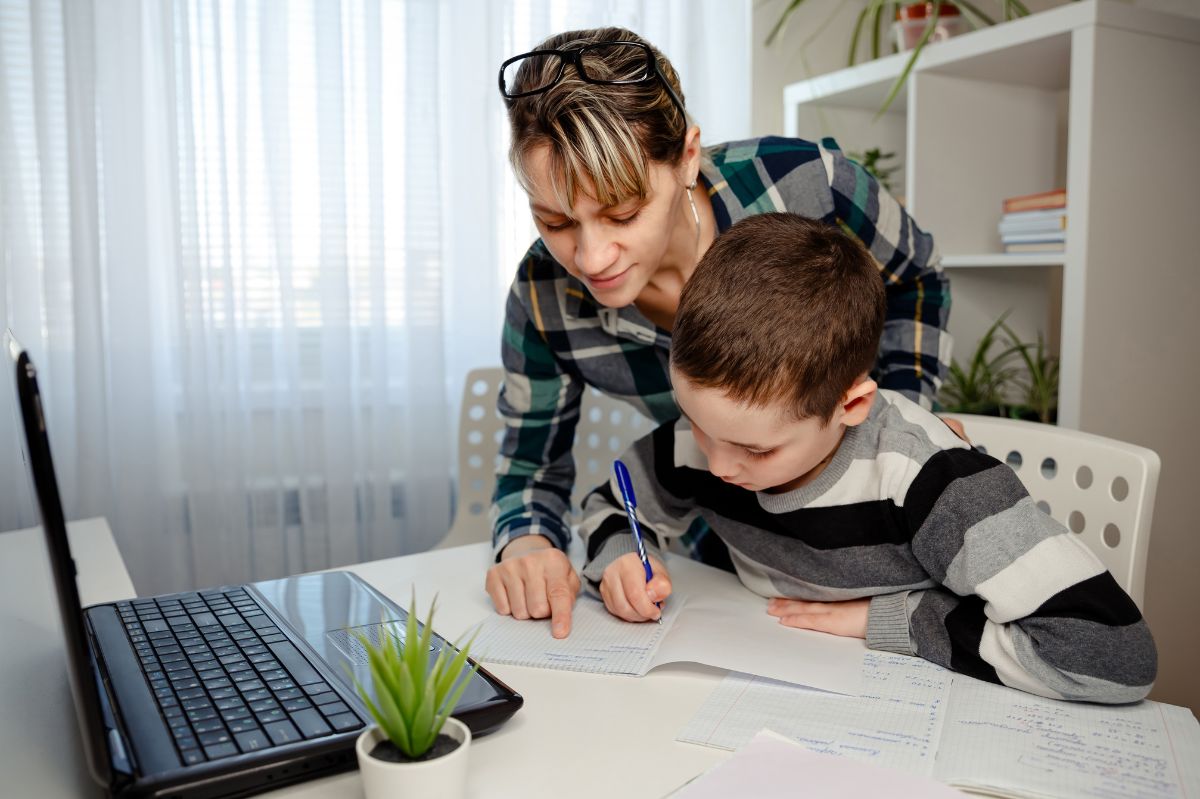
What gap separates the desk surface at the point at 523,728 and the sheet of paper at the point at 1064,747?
17 cm

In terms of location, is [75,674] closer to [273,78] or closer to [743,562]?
[743,562]

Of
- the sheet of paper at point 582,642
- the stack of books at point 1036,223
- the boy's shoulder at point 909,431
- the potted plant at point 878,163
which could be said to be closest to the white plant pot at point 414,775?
the sheet of paper at point 582,642

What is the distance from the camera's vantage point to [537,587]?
981 mm

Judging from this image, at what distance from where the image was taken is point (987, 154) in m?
2.17

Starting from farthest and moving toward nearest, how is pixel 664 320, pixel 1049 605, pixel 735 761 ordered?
pixel 664 320
pixel 1049 605
pixel 735 761

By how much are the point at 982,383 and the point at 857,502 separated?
4.19 ft

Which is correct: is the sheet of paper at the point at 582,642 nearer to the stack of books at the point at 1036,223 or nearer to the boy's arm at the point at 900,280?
the boy's arm at the point at 900,280

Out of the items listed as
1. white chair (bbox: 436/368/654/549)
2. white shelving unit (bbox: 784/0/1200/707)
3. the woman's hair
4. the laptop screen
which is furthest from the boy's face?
white shelving unit (bbox: 784/0/1200/707)

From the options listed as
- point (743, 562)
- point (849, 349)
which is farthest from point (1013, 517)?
point (743, 562)

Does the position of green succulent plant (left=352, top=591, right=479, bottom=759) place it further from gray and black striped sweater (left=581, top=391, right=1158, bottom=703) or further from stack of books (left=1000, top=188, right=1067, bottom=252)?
stack of books (left=1000, top=188, right=1067, bottom=252)

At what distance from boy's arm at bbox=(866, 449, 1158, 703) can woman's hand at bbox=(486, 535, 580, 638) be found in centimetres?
29

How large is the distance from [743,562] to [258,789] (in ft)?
1.80

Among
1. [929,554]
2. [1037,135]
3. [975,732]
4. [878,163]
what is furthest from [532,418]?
[878,163]

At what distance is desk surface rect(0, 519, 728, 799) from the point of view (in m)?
0.65
